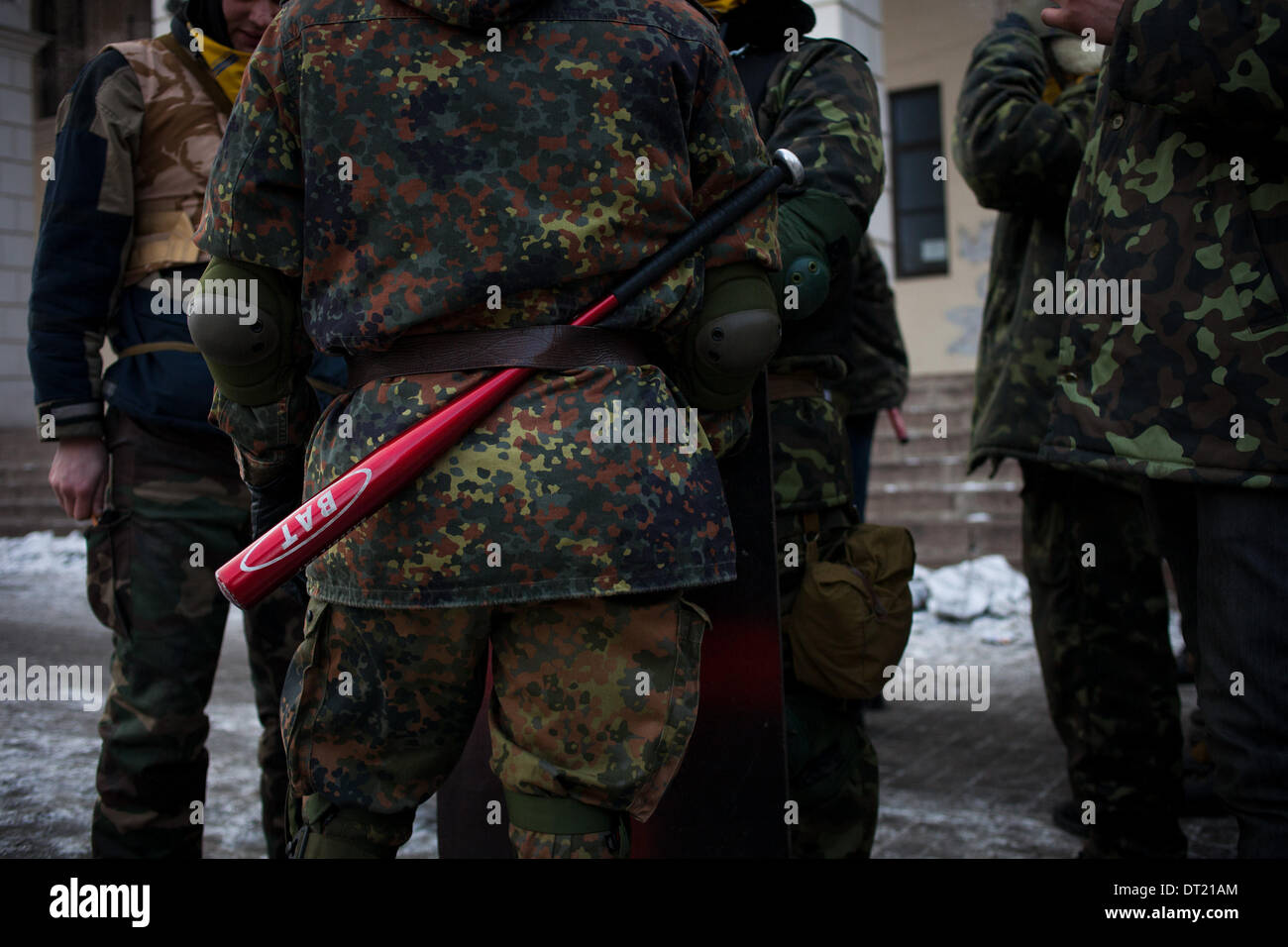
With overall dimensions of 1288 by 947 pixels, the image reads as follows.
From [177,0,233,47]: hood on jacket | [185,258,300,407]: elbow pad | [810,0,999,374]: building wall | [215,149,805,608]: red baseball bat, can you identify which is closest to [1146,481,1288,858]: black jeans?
[215,149,805,608]: red baseball bat

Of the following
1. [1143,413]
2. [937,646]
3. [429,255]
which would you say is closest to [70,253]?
[429,255]

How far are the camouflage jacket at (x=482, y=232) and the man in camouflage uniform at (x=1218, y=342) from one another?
2.59 feet

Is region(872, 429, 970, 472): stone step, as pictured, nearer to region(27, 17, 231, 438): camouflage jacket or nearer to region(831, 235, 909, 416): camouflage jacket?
region(831, 235, 909, 416): camouflage jacket

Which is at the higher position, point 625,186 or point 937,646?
point 625,186

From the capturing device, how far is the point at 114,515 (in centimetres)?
246

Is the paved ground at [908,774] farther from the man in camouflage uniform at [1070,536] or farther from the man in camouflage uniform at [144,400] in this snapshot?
the man in camouflage uniform at [144,400]

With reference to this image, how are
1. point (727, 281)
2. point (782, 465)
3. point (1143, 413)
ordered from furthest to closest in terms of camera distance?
point (782, 465), point (1143, 413), point (727, 281)

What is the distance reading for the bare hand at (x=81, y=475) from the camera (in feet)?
8.03

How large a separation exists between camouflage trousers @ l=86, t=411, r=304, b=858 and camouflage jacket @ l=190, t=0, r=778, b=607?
94 centimetres

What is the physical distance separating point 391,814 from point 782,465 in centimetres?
109

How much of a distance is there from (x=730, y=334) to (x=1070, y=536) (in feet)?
4.68

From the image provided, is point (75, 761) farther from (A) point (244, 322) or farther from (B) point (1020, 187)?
(B) point (1020, 187)

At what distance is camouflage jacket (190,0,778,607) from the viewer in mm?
1587
